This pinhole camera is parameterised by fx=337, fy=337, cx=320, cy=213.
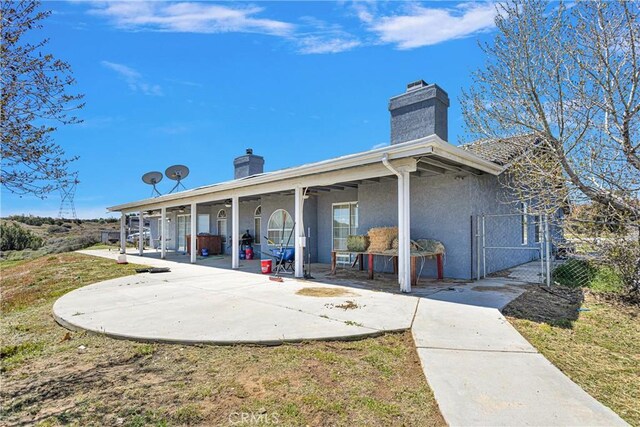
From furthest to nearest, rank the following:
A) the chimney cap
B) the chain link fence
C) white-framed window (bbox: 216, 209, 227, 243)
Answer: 1. white-framed window (bbox: 216, 209, 227, 243)
2. the chimney cap
3. the chain link fence

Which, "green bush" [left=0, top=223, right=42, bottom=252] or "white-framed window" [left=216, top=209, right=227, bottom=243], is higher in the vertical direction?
"white-framed window" [left=216, top=209, right=227, bottom=243]

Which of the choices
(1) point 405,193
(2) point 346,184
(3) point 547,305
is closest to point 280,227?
(2) point 346,184

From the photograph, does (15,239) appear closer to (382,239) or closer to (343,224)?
(343,224)

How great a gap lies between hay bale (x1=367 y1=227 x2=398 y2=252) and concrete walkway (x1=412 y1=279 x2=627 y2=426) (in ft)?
12.2

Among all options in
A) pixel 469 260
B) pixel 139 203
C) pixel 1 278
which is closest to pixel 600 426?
pixel 469 260

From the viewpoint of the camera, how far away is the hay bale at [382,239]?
28.2 ft

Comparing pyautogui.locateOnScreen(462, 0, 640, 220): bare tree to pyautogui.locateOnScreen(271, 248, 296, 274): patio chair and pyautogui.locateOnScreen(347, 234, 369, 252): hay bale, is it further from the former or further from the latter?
pyautogui.locateOnScreen(271, 248, 296, 274): patio chair

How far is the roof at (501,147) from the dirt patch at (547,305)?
2.96 metres

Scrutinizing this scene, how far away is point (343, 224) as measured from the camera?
462 inches

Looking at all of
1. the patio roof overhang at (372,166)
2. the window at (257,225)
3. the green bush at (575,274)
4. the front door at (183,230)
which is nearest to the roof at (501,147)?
the patio roof overhang at (372,166)

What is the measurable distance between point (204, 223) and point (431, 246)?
14410 mm

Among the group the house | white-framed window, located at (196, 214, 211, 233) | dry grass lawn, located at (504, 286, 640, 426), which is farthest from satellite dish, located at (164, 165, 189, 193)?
dry grass lawn, located at (504, 286, 640, 426)

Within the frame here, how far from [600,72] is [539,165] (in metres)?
1.68

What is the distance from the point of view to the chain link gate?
25.3 ft
